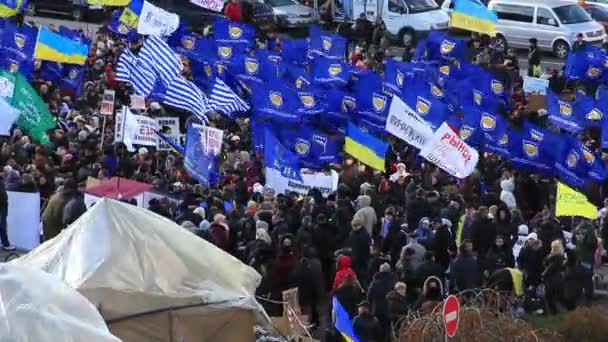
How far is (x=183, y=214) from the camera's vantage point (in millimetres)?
19938

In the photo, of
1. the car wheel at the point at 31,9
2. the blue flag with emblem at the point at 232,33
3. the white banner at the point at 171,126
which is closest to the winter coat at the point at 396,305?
the white banner at the point at 171,126

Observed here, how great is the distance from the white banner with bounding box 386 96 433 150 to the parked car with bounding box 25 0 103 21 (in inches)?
712

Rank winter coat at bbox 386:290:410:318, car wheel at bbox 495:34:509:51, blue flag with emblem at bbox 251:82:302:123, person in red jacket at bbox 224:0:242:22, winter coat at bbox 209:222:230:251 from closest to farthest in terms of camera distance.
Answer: winter coat at bbox 386:290:410:318
winter coat at bbox 209:222:230:251
blue flag with emblem at bbox 251:82:302:123
car wheel at bbox 495:34:509:51
person in red jacket at bbox 224:0:242:22

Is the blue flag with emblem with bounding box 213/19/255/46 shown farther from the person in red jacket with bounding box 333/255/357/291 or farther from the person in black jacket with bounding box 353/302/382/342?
the person in black jacket with bounding box 353/302/382/342

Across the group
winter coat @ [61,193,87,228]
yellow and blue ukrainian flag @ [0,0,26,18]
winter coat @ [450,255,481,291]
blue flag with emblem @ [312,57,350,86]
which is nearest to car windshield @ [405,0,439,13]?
yellow and blue ukrainian flag @ [0,0,26,18]

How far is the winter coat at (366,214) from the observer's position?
19875 millimetres

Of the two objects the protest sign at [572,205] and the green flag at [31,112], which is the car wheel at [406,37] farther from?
the protest sign at [572,205]

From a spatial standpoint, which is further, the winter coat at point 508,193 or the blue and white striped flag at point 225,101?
the blue and white striped flag at point 225,101

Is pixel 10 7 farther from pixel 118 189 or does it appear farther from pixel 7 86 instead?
pixel 118 189

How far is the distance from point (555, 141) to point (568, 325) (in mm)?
7026

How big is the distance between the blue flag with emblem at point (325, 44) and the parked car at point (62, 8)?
11.6 m

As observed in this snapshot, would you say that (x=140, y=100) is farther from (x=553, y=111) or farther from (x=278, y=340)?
(x=278, y=340)

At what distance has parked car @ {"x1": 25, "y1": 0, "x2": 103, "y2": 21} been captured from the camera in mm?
40156

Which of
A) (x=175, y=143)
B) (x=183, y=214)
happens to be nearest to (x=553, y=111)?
(x=175, y=143)
